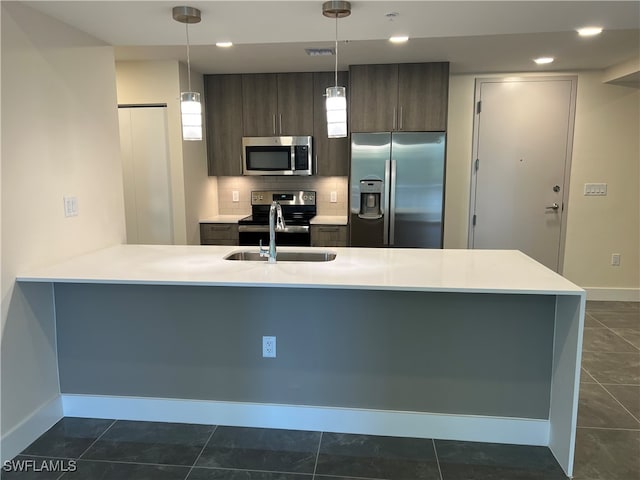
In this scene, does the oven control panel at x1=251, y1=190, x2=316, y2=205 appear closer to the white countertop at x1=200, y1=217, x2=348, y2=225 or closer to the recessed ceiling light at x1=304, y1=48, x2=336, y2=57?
the white countertop at x1=200, y1=217, x2=348, y2=225

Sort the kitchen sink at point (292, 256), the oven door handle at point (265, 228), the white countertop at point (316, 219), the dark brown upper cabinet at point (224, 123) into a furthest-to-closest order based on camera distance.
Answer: the dark brown upper cabinet at point (224, 123) → the white countertop at point (316, 219) → the oven door handle at point (265, 228) → the kitchen sink at point (292, 256)

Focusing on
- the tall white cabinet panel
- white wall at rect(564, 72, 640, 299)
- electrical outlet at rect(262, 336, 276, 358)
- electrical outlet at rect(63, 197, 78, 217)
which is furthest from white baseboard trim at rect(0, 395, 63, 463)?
white wall at rect(564, 72, 640, 299)

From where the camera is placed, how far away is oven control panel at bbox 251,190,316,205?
201 inches

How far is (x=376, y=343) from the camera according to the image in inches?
92.2

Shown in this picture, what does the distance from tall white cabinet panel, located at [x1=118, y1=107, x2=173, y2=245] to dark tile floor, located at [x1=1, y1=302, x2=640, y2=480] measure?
2.26 metres

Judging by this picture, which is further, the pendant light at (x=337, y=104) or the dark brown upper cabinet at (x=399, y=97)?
the dark brown upper cabinet at (x=399, y=97)

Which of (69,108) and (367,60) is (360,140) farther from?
(69,108)

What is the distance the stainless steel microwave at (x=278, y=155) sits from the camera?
4734mm

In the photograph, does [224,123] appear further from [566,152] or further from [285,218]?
[566,152]

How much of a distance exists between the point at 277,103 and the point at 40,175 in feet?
9.17

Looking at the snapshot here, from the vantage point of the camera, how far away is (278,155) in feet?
15.7

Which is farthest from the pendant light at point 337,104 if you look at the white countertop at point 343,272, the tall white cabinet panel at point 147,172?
the tall white cabinet panel at point 147,172

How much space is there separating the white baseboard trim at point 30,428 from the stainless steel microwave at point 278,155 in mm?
2895

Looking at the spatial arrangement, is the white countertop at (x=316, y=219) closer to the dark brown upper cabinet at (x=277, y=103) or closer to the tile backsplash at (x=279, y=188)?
the tile backsplash at (x=279, y=188)
